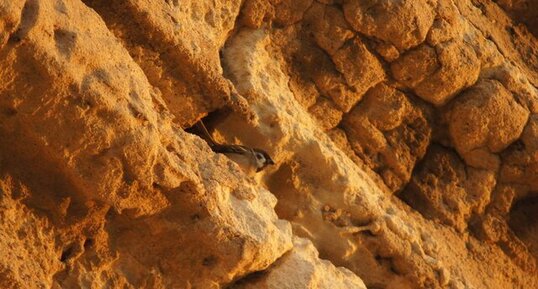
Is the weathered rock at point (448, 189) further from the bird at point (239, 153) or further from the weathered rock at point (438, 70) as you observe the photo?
the bird at point (239, 153)

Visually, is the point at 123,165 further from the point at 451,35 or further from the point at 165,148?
the point at 451,35

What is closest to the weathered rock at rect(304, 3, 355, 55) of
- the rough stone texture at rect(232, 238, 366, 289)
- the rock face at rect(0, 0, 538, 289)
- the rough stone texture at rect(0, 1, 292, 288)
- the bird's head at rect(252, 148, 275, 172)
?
the rock face at rect(0, 0, 538, 289)

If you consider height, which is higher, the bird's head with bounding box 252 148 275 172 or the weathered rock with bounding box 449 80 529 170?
the weathered rock with bounding box 449 80 529 170

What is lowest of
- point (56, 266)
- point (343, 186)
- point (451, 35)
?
point (56, 266)

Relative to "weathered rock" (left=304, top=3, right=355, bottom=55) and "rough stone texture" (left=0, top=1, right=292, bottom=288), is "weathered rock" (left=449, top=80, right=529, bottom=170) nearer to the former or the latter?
"weathered rock" (left=304, top=3, right=355, bottom=55)

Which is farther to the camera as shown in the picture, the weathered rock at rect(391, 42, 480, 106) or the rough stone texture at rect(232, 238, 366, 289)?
the weathered rock at rect(391, 42, 480, 106)

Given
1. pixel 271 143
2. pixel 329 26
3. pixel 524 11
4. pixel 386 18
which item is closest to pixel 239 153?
pixel 271 143

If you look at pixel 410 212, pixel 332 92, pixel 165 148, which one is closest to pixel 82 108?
pixel 165 148
